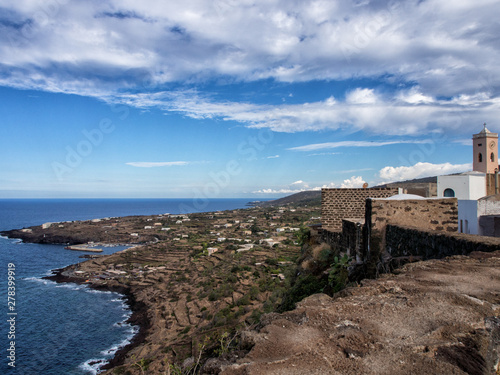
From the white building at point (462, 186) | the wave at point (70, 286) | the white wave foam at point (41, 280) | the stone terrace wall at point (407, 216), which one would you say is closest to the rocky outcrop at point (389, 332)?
the stone terrace wall at point (407, 216)

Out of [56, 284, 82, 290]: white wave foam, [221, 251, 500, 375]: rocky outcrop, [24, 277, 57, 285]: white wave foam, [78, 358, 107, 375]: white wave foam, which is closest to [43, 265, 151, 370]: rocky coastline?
[78, 358, 107, 375]: white wave foam

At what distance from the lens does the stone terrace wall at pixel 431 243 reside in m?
5.38

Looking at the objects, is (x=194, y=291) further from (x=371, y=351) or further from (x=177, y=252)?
(x=371, y=351)

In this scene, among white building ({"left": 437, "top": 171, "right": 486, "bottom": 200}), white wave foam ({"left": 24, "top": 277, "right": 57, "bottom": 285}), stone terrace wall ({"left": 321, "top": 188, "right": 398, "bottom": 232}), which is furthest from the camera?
white wave foam ({"left": 24, "top": 277, "right": 57, "bottom": 285})

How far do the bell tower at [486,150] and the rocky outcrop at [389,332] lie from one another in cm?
2611

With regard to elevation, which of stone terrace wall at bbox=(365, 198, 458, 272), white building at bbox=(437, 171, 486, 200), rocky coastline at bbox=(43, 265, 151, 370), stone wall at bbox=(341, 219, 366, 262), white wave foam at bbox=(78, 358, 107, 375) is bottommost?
white wave foam at bbox=(78, 358, 107, 375)

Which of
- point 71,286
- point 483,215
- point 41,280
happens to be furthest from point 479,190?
point 41,280

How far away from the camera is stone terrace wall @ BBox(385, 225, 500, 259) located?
212 inches

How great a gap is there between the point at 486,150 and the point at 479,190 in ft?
23.7

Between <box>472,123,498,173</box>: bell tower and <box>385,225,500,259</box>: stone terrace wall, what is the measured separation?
2280cm

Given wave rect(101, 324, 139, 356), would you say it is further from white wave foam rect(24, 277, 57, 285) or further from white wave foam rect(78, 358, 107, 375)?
white wave foam rect(24, 277, 57, 285)

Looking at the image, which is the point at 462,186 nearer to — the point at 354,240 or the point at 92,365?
the point at 354,240

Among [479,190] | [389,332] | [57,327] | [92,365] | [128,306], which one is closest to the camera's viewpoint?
[389,332]

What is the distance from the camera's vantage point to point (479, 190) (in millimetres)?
19844
